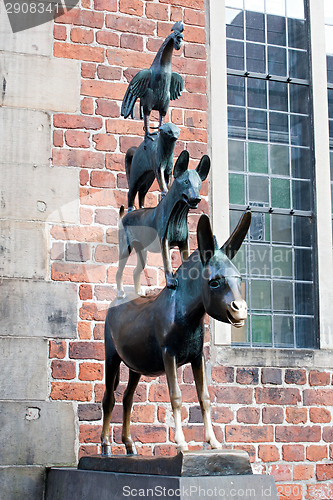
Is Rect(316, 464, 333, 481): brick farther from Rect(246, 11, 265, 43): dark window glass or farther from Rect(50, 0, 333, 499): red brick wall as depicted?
Rect(246, 11, 265, 43): dark window glass

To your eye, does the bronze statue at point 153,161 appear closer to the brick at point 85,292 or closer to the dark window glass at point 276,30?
the brick at point 85,292

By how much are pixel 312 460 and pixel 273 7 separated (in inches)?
135

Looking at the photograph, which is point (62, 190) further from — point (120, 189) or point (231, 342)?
point (231, 342)

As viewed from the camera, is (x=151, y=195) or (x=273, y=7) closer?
(x=151, y=195)

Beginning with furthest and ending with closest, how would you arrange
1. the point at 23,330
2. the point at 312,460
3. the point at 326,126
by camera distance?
the point at 326,126 < the point at 312,460 < the point at 23,330

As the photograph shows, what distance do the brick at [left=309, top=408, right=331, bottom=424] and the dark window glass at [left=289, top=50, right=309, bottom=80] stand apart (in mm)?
2529

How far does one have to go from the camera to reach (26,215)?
4832 mm

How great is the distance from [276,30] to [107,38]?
4.66 ft

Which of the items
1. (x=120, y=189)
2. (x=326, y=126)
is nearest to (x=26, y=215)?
(x=120, y=189)

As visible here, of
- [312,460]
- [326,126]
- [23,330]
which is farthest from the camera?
[326,126]

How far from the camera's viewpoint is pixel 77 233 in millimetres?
4902

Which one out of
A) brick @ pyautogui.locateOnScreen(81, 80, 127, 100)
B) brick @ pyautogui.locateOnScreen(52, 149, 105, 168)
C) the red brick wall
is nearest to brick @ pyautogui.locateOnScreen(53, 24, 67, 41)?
the red brick wall

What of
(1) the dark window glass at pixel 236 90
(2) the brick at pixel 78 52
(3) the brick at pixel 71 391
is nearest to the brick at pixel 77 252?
(3) the brick at pixel 71 391

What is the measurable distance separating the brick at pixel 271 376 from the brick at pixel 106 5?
2744 mm
